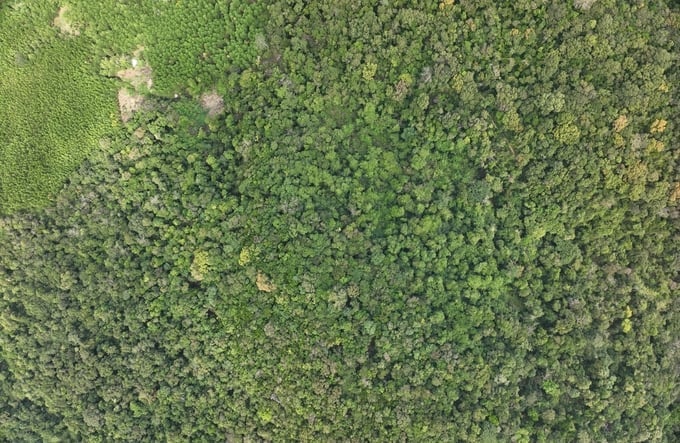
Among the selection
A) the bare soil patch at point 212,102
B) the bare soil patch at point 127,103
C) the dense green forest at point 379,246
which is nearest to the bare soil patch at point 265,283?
the dense green forest at point 379,246

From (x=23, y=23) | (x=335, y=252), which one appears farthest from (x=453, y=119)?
(x=23, y=23)

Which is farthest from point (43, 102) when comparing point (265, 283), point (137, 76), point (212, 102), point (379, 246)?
point (379, 246)

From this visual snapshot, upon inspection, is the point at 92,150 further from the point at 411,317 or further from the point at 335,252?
the point at 411,317

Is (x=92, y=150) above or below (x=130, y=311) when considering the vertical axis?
above

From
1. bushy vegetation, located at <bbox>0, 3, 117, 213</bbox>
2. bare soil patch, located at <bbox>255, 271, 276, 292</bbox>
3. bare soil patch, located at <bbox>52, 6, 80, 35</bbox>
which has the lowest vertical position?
bare soil patch, located at <bbox>255, 271, 276, 292</bbox>

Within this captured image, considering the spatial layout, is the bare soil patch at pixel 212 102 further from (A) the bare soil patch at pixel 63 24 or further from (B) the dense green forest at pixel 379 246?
(A) the bare soil patch at pixel 63 24

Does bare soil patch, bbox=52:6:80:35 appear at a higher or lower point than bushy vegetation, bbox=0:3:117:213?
higher

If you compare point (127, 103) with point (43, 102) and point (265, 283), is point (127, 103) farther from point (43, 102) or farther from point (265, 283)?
point (265, 283)

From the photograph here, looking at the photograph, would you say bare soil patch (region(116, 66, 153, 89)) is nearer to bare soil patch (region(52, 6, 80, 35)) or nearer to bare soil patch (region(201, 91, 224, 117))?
bare soil patch (region(201, 91, 224, 117))

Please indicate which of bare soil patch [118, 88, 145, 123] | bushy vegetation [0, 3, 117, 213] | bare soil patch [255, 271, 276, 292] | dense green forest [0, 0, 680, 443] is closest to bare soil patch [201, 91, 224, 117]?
dense green forest [0, 0, 680, 443]
